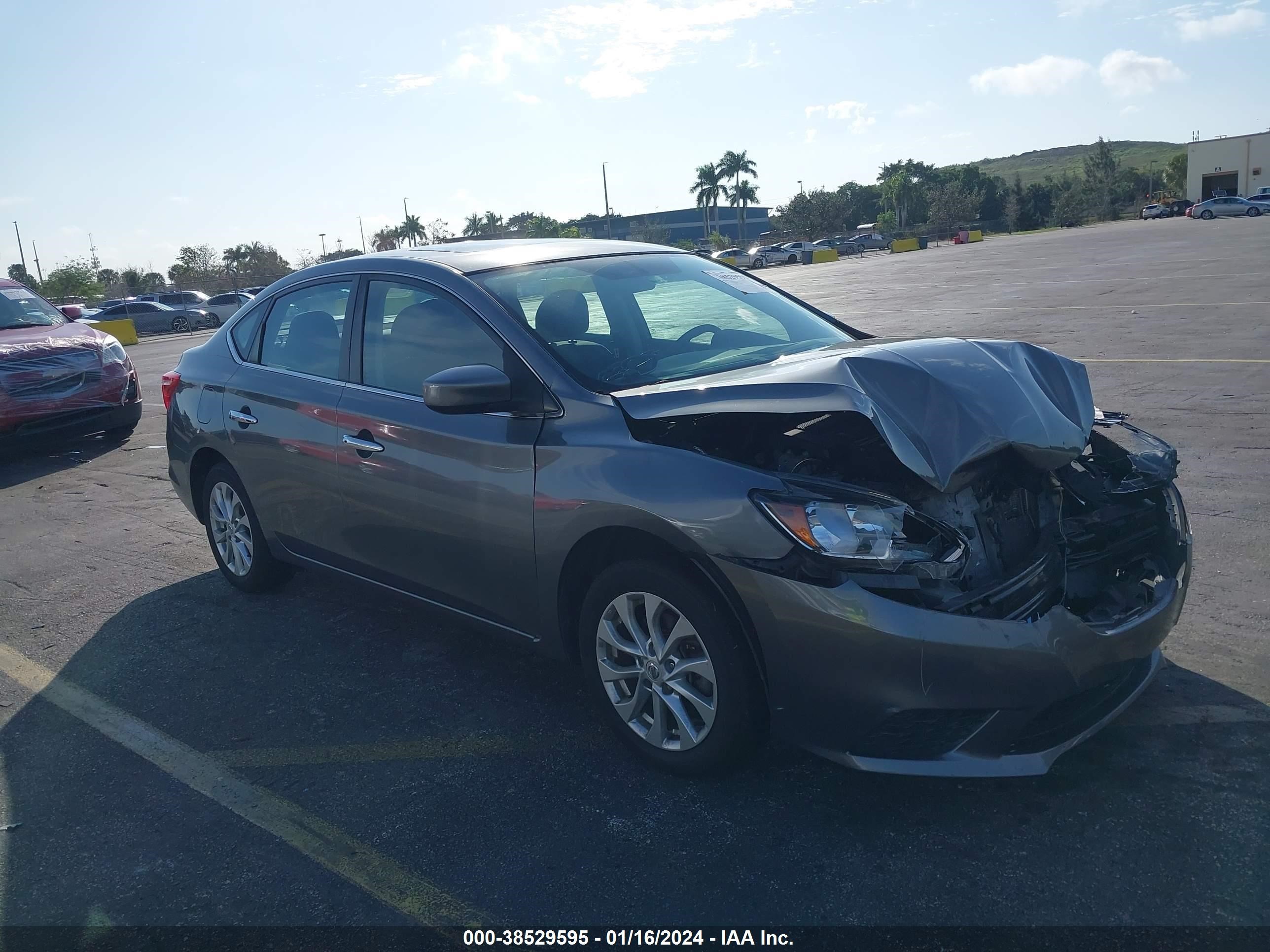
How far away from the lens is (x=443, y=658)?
4.68 meters

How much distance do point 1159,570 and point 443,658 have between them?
9.52 feet

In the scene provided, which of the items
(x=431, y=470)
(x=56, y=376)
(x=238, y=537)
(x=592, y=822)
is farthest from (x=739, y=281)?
(x=56, y=376)

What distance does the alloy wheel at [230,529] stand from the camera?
5.50 meters

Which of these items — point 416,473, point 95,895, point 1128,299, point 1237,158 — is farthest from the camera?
point 1237,158

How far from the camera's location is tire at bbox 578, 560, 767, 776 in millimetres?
3174

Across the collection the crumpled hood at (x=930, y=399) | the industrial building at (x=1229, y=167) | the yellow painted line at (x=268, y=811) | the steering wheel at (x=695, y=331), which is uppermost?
the industrial building at (x=1229, y=167)

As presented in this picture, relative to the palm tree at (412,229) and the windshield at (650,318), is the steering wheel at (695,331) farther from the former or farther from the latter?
the palm tree at (412,229)

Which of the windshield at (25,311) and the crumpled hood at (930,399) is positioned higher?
the windshield at (25,311)

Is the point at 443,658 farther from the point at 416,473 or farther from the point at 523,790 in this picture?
the point at 523,790

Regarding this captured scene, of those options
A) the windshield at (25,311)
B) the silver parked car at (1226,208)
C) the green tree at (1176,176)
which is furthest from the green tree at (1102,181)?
the windshield at (25,311)

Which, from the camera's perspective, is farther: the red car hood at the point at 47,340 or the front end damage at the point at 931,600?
the red car hood at the point at 47,340

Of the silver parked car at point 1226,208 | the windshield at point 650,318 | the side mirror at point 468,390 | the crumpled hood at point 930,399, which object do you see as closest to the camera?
the crumpled hood at point 930,399

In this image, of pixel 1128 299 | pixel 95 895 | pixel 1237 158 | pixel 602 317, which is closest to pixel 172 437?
pixel 602 317

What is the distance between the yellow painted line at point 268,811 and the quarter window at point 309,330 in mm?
1683
